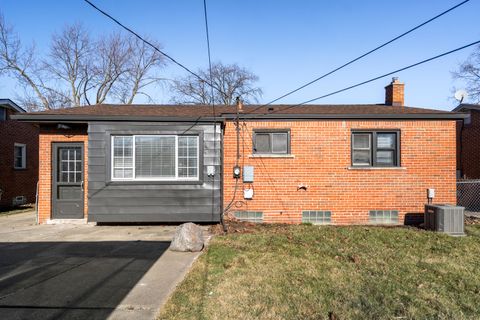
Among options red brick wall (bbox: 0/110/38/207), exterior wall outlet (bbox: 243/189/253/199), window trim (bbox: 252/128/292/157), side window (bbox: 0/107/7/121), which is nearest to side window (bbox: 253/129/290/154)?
window trim (bbox: 252/128/292/157)

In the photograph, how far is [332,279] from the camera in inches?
198

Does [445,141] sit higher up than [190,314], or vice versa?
[445,141]

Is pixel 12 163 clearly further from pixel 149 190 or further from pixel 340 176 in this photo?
pixel 340 176

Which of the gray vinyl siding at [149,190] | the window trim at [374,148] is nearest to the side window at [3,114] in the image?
the gray vinyl siding at [149,190]

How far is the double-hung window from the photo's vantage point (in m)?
10.2

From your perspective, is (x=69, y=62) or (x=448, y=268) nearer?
(x=448, y=268)

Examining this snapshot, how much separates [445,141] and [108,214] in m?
9.84

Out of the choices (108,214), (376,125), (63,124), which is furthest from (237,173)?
(63,124)

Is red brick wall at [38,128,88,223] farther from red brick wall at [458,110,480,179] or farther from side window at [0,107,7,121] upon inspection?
red brick wall at [458,110,480,179]

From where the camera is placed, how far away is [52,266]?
583 cm

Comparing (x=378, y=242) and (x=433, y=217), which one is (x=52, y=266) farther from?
(x=433, y=217)

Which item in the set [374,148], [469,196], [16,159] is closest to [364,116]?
[374,148]

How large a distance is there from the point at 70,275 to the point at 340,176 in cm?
744

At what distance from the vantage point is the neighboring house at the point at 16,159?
15.8m
